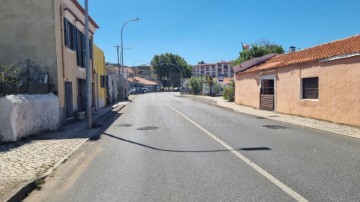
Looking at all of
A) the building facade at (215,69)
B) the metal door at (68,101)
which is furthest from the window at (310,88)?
the building facade at (215,69)

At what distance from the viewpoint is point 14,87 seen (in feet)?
40.0

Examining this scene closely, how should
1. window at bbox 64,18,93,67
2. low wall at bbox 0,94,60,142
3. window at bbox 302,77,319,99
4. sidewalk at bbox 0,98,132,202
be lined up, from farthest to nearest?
window at bbox 64,18,93,67
window at bbox 302,77,319,99
low wall at bbox 0,94,60,142
sidewalk at bbox 0,98,132,202

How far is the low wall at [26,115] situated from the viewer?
1102 cm

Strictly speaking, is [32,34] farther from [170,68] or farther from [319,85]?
[170,68]

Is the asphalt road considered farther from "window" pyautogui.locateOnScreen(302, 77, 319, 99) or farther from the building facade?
the building facade

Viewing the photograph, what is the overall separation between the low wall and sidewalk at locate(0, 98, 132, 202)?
334 mm

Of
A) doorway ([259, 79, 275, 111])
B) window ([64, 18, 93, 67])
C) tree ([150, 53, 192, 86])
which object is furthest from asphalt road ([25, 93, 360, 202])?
tree ([150, 53, 192, 86])

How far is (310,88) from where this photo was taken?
1831 centimetres

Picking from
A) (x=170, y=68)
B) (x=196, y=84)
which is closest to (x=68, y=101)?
(x=196, y=84)

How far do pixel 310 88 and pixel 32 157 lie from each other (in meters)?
14.2

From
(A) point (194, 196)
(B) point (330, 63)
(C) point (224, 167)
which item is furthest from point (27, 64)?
(B) point (330, 63)

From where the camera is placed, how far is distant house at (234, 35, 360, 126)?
48.0 ft

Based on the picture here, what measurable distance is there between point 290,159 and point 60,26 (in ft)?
41.1

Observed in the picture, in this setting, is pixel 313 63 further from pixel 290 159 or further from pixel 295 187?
pixel 295 187
